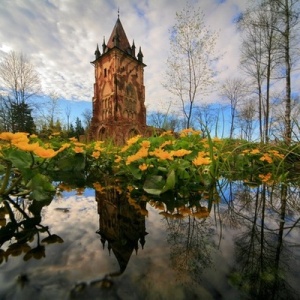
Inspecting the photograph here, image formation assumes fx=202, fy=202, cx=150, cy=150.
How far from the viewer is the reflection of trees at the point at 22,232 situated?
0.62m

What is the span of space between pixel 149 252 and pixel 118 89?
73.0 ft

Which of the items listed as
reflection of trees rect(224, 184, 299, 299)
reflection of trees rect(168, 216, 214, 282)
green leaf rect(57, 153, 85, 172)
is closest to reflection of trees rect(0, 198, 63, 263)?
reflection of trees rect(168, 216, 214, 282)

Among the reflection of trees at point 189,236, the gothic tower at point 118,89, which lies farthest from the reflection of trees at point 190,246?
the gothic tower at point 118,89

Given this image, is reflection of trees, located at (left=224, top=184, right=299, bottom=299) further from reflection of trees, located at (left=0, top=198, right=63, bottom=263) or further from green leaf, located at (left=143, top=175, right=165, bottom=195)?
reflection of trees, located at (left=0, top=198, right=63, bottom=263)

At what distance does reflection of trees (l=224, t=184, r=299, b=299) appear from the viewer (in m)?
0.45

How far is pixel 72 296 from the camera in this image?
413mm

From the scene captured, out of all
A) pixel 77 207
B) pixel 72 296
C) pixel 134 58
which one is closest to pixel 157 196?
pixel 77 207

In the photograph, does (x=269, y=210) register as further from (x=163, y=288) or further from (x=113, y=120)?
(x=113, y=120)

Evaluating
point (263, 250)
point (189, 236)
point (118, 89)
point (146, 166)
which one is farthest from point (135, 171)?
point (118, 89)

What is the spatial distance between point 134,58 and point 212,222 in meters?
24.9

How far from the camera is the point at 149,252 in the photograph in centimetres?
63

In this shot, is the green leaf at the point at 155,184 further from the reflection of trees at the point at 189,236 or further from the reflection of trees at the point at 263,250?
the reflection of trees at the point at 263,250

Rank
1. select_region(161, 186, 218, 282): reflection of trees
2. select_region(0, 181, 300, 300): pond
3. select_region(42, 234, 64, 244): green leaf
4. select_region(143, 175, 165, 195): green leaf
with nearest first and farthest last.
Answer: select_region(0, 181, 300, 300): pond
select_region(161, 186, 218, 282): reflection of trees
select_region(42, 234, 64, 244): green leaf
select_region(143, 175, 165, 195): green leaf

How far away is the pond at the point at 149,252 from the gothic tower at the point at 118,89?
18907 millimetres
